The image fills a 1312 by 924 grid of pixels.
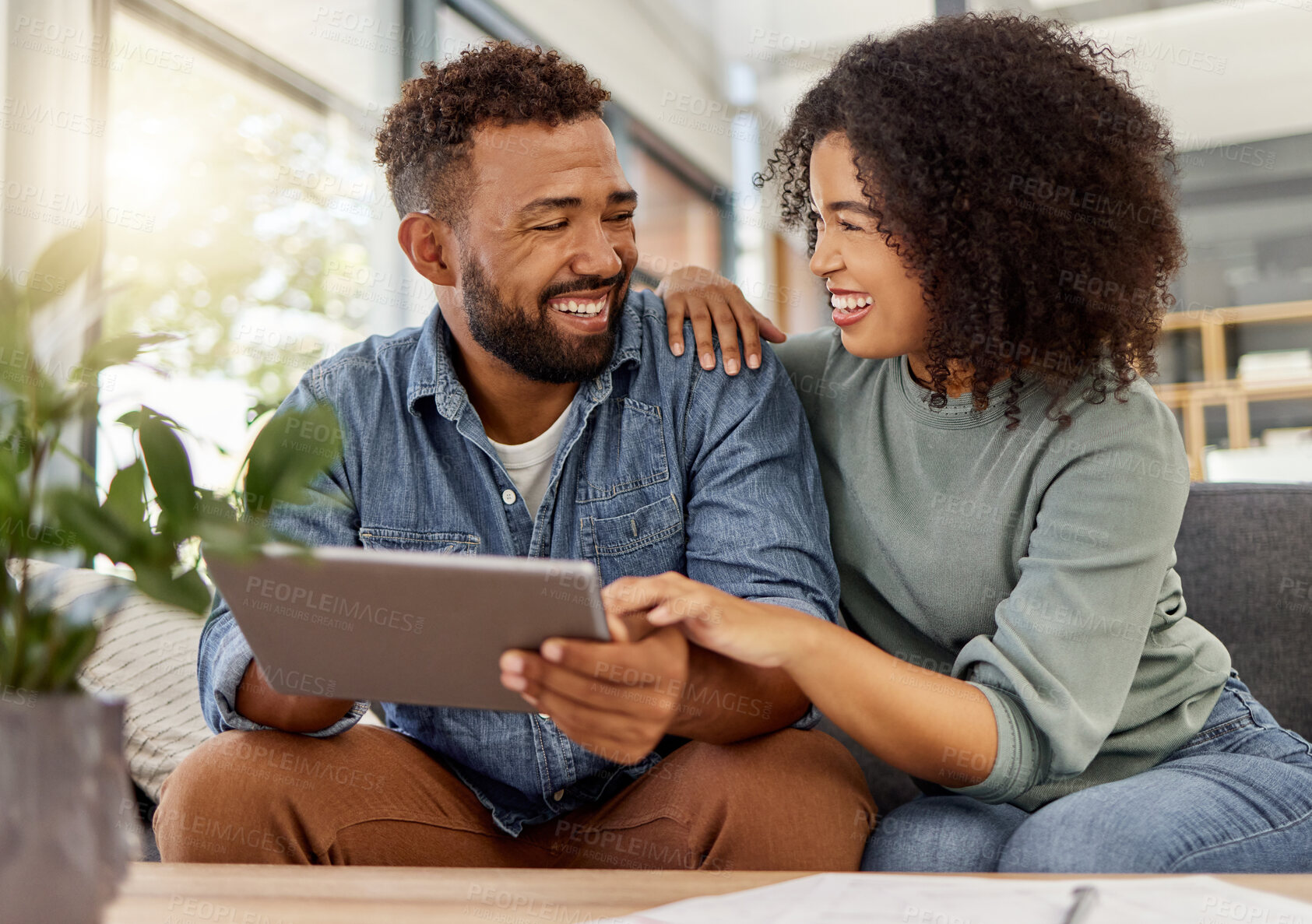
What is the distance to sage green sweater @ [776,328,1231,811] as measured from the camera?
110cm

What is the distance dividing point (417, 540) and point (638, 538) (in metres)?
0.28

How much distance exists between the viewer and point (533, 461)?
1433mm

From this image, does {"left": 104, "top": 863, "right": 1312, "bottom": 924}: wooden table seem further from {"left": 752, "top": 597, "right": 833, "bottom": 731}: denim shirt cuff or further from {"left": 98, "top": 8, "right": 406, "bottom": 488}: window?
{"left": 98, "top": 8, "right": 406, "bottom": 488}: window

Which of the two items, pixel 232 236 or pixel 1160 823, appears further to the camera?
pixel 232 236

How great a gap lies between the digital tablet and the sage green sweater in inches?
19.9

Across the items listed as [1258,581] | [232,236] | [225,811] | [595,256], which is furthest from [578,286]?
[232,236]

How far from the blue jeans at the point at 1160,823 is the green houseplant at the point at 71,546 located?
791 mm

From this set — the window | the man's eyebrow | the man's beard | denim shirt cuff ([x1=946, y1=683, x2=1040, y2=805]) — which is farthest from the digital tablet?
the window

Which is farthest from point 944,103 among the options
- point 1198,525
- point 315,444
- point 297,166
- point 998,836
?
point 297,166

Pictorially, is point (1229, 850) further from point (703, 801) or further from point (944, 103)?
point (944, 103)

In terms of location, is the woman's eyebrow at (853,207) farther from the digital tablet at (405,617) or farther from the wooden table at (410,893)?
the wooden table at (410,893)

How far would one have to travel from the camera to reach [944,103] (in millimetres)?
1261

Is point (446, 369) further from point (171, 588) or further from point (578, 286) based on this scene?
point (171, 588)

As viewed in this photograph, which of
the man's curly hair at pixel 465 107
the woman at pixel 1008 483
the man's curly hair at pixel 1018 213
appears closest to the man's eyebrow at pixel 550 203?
the man's curly hair at pixel 465 107
